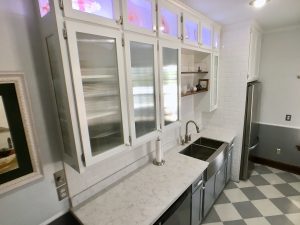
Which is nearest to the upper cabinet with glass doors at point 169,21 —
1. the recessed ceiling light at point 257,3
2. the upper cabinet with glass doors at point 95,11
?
the upper cabinet with glass doors at point 95,11

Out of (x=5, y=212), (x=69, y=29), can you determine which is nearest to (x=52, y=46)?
(x=69, y=29)

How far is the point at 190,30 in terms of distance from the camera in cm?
199

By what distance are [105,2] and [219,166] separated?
7.21 ft

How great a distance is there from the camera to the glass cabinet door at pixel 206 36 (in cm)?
220

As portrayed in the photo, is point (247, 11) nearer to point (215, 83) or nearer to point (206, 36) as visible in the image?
point (206, 36)

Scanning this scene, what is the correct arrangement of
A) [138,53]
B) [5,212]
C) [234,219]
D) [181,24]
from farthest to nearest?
[234,219] → [181,24] → [138,53] → [5,212]

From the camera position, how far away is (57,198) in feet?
4.07

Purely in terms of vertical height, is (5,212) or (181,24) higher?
(181,24)

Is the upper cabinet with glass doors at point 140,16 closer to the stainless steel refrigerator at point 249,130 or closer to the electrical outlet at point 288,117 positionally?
the stainless steel refrigerator at point 249,130

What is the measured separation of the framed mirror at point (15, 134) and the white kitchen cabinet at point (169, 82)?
1032 millimetres

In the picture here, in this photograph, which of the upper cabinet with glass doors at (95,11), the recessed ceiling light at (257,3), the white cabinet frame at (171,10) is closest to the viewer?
the upper cabinet with glass doors at (95,11)

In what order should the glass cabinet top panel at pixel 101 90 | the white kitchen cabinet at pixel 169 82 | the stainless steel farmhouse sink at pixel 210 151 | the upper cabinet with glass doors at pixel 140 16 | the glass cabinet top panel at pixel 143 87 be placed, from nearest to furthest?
the glass cabinet top panel at pixel 101 90 → the upper cabinet with glass doors at pixel 140 16 → the glass cabinet top panel at pixel 143 87 → the white kitchen cabinet at pixel 169 82 → the stainless steel farmhouse sink at pixel 210 151

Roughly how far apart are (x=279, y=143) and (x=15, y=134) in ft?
13.2

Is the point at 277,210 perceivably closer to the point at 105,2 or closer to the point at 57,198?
the point at 57,198
